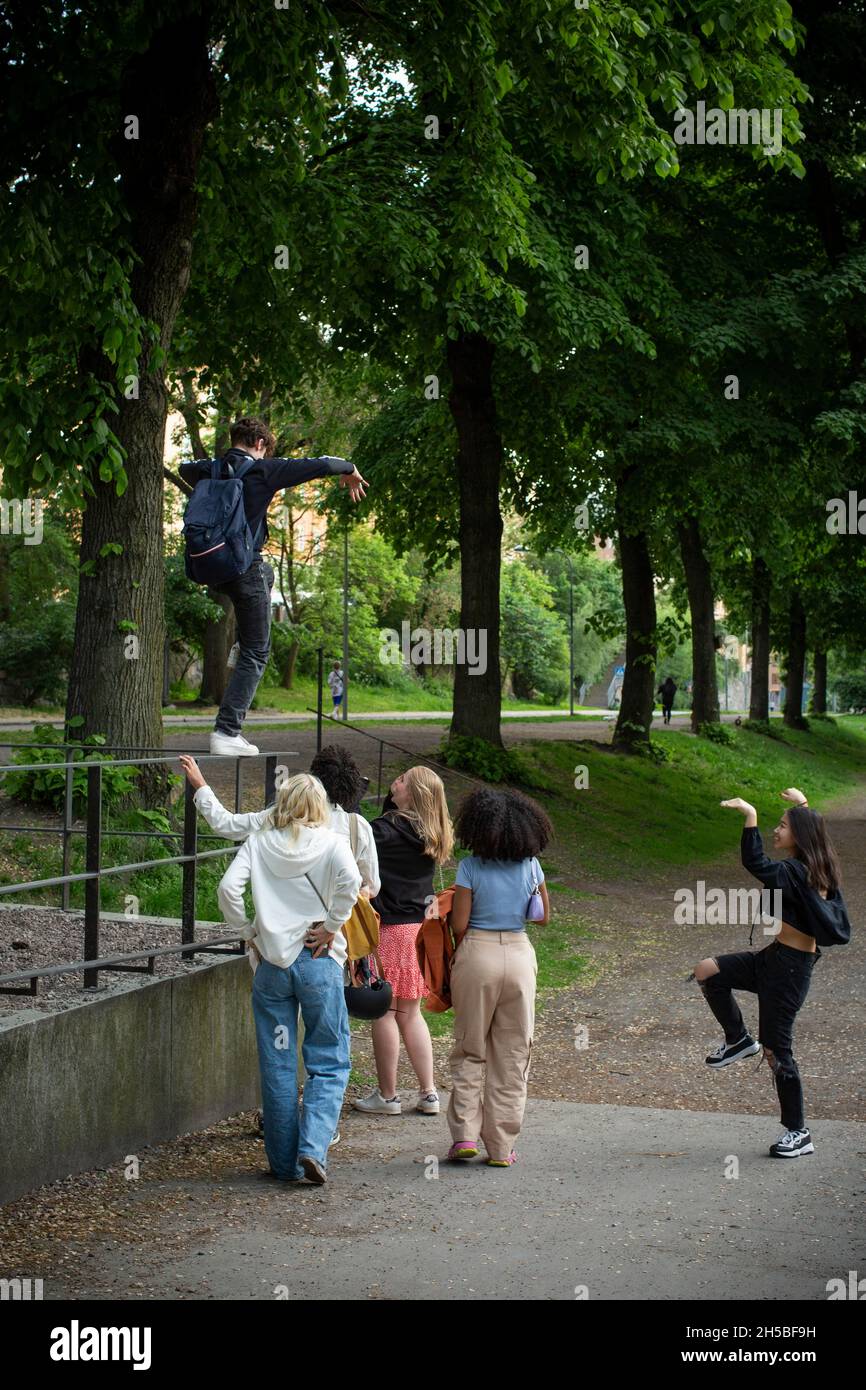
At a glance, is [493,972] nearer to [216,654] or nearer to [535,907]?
[535,907]

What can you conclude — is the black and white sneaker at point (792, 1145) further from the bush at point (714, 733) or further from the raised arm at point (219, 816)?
the bush at point (714, 733)

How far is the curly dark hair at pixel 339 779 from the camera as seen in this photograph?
6.98 meters

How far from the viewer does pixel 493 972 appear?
6.75 metres

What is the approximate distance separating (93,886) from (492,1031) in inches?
77.0

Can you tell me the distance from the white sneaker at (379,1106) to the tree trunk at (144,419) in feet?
12.5

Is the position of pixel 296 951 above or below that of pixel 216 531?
below

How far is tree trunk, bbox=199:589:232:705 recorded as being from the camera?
121ft

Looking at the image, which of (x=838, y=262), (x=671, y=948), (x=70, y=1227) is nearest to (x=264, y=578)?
(x=70, y=1227)

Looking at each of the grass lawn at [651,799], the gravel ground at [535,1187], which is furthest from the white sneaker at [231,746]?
the grass lawn at [651,799]

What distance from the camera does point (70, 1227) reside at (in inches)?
223
